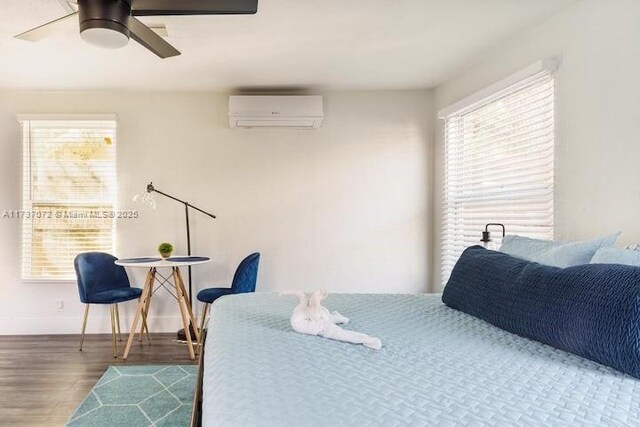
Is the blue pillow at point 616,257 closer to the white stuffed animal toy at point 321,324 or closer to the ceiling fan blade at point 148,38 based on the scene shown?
the white stuffed animal toy at point 321,324

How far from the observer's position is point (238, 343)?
143 cm

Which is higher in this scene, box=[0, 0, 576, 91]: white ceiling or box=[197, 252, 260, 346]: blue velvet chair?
box=[0, 0, 576, 91]: white ceiling

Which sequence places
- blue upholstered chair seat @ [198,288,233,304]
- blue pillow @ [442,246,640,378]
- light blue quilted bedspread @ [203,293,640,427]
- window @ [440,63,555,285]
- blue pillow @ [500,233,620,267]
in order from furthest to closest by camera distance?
blue upholstered chair seat @ [198,288,233,304], window @ [440,63,555,285], blue pillow @ [500,233,620,267], blue pillow @ [442,246,640,378], light blue quilted bedspread @ [203,293,640,427]

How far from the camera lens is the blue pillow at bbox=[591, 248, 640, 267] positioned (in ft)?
4.91

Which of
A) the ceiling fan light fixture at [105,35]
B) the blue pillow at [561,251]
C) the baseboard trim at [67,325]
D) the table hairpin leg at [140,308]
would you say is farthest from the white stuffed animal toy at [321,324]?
the baseboard trim at [67,325]

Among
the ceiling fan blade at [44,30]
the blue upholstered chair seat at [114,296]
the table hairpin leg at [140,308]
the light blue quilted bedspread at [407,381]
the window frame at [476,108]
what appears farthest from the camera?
the blue upholstered chair seat at [114,296]

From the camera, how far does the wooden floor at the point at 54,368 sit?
7.95 feet

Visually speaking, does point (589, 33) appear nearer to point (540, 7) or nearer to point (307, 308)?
point (540, 7)

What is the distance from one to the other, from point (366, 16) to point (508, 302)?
178cm

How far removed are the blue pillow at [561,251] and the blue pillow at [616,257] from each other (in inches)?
2.9

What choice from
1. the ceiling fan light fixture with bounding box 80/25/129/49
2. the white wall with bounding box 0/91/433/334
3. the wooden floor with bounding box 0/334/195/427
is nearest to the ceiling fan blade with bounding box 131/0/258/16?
the ceiling fan light fixture with bounding box 80/25/129/49

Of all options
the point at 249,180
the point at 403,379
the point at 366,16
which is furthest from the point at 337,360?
the point at 249,180

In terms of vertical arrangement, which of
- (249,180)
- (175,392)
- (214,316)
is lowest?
(175,392)

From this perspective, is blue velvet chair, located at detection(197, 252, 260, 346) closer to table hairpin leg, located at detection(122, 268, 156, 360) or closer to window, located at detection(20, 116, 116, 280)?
table hairpin leg, located at detection(122, 268, 156, 360)
